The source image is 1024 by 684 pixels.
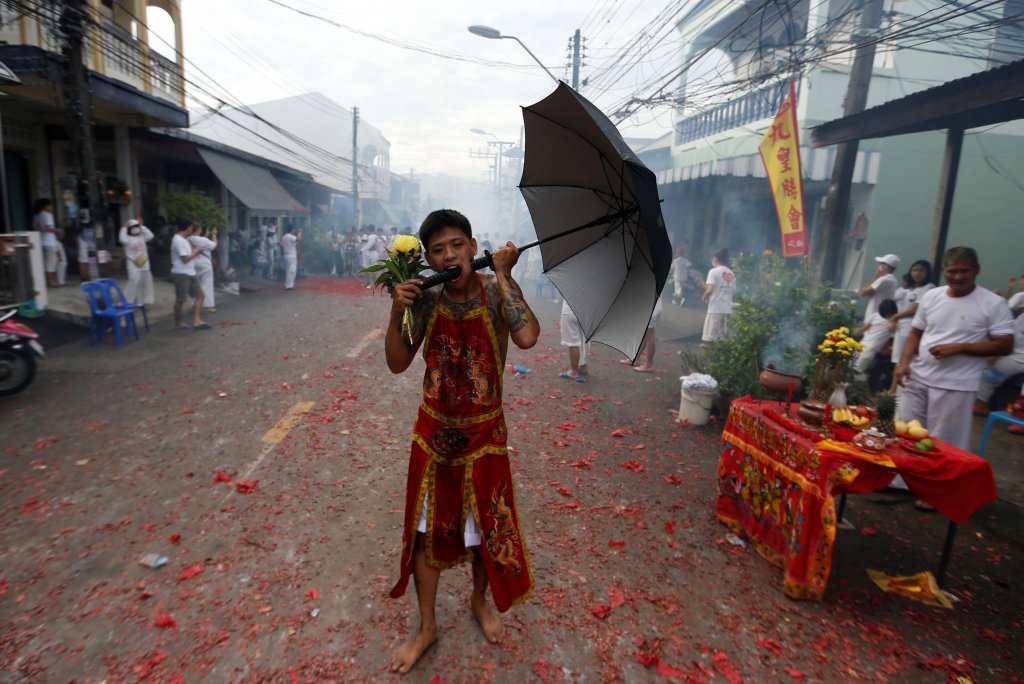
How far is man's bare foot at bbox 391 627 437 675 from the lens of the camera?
2682 mm

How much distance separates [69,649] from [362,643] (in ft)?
4.60

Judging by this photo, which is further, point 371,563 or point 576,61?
point 576,61

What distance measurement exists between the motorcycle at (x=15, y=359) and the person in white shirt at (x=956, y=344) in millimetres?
9280

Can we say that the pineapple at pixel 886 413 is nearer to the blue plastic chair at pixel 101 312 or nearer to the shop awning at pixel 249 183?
the blue plastic chair at pixel 101 312

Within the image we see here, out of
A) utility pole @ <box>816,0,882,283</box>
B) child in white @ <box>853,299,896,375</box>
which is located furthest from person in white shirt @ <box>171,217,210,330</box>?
utility pole @ <box>816,0,882,283</box>

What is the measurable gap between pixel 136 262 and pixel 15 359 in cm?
458

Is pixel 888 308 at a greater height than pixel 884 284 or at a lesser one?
lesser

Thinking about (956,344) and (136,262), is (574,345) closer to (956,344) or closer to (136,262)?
(956,344)

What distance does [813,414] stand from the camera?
3832 millimetres

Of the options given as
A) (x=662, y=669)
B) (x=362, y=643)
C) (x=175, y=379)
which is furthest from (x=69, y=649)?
(x=175, y=379)

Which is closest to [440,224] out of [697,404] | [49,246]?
[697,404]

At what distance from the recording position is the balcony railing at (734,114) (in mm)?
15789

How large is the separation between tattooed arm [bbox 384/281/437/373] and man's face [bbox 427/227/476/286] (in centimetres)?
17

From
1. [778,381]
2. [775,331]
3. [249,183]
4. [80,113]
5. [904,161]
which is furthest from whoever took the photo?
[249,183]
